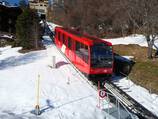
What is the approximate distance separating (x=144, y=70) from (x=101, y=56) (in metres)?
4.28

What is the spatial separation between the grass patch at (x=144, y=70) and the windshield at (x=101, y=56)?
2.74m

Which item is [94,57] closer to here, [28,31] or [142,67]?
[142,67]

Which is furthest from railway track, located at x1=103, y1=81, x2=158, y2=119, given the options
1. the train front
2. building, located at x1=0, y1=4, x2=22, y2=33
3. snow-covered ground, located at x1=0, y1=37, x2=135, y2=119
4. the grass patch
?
building, located at x1=0, y1=4, x2=22, y2=33

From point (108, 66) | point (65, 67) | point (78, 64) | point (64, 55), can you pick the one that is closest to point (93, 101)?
point (108, 66)

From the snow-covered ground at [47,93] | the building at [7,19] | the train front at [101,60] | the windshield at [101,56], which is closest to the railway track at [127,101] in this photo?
the train front at [101,60]

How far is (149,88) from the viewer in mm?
24734

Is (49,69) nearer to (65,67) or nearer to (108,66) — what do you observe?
(65,67)

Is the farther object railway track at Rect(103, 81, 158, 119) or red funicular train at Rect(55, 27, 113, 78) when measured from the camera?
red funicular train at Rect(55, 27, 113, 78)

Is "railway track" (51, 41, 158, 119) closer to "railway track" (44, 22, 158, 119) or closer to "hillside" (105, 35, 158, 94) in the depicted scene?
"railway track" (44, 22, 158, 119)

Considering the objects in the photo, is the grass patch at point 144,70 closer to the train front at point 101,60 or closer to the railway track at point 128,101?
the railway track at point 128,101

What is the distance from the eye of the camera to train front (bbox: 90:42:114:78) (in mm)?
24922

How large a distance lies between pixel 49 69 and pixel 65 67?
4.41ft

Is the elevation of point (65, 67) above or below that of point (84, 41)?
below

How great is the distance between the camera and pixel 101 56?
25.2m
